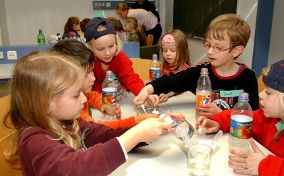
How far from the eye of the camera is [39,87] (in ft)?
3.33

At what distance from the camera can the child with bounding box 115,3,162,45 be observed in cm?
600

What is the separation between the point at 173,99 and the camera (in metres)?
2.07

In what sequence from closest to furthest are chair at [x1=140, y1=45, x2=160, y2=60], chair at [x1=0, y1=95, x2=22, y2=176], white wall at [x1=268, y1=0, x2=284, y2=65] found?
chair at [x1=0, y1=95, x2=22, y2=176], white wall at [x1=268, y1=0, x2=284, y2=65], chair at [x1=140, y1=45, x2=160, y2=60]

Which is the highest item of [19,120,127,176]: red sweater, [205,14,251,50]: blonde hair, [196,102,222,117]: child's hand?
[205,14,251,50]: blonde hair

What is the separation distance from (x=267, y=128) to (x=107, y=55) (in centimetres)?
113

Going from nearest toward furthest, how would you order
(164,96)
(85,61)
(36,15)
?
(85,61) < (164,96) < (36,15)

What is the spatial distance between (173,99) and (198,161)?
98 centimetres

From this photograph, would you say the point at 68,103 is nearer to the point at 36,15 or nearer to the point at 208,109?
the point at 208,109

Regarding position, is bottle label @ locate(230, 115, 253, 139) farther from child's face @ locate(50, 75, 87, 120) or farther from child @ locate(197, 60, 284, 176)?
child's face @ locate(50, 75, 87, 120)

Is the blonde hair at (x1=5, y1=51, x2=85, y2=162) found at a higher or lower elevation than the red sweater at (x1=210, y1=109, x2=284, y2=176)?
higher

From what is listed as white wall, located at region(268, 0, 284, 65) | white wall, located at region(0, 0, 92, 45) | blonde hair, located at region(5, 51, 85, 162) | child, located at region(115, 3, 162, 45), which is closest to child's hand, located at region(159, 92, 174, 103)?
blonde hair, located at region(5, 51, 85, 162)

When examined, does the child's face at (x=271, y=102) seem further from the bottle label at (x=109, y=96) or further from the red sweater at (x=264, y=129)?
the bottle label at (x=109, y=96)

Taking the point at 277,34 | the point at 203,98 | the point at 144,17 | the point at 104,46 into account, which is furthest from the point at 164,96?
the point at 144,17

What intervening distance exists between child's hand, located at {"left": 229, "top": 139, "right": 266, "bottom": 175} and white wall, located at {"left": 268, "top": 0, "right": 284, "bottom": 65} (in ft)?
8.83
